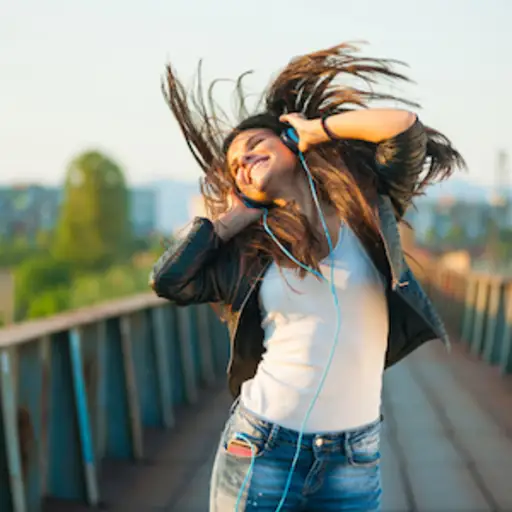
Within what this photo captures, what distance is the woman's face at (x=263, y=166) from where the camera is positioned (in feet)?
7.97

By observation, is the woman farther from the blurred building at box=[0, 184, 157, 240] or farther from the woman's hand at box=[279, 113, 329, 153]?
the blurred building at box=[0, 184, 157, 240]

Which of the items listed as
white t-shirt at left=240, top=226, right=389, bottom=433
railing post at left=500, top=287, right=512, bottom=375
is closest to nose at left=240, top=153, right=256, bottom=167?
white t-shirt at left=240, top=226, right=389, bottom=433

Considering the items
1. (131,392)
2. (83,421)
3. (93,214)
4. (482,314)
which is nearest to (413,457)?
(131,392)

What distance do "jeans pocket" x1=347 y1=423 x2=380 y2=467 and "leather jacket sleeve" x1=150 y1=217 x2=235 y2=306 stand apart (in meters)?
0.51

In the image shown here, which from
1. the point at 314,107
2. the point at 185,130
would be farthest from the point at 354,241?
the point at 185,130

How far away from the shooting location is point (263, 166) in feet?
7.97

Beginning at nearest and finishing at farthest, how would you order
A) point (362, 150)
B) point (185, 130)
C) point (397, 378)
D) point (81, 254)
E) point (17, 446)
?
point (362, 150)
point (185, 130)
point (17, 446)
point (397, 378)
point (81, 254)

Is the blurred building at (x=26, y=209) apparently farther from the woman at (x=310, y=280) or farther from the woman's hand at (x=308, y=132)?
the woman's hand at (x=308, y=132)

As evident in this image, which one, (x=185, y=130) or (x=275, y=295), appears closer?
(x=275, y=295)

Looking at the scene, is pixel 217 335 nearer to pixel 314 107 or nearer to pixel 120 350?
pixel 120 350

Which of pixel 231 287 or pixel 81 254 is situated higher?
pixel 231 287

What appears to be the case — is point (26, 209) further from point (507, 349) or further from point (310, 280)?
point (310, 280)

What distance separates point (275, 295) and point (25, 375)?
226 centimetres

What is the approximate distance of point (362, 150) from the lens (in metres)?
2.51
